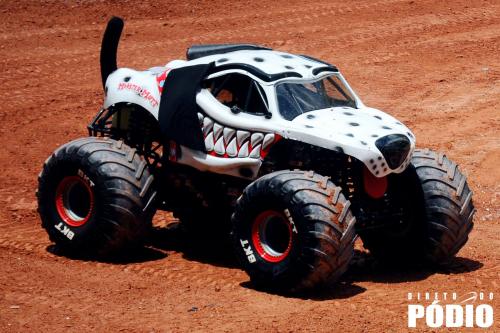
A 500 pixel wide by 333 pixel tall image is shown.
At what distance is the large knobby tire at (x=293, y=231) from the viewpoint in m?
10.8

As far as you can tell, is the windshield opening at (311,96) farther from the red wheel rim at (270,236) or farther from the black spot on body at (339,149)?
the red wheel rim at (270,236)

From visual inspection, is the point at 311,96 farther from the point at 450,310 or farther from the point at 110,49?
the point at 110,49

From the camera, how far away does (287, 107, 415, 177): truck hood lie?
36.7 ft

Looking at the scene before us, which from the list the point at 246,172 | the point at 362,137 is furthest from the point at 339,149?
the point at 246,172

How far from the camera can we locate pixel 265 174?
470 inches

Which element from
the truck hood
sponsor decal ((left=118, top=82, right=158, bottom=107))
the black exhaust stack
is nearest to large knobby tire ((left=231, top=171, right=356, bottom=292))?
the truck hood

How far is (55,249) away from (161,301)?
2495mm

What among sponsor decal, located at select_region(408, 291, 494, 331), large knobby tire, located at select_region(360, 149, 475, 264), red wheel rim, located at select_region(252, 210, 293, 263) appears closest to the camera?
sponsor decal, located at select_region(408, 291, 494, 331)

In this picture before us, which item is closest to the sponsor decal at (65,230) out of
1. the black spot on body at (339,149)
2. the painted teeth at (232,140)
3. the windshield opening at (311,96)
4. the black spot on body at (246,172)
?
the painted teeth at (232,140)

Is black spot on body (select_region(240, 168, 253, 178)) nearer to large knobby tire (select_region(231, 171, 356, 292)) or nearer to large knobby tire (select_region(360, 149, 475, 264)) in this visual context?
large knobby tire (select_region(231, 171, 356, 292))

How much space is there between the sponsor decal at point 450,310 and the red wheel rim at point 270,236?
53.0 inches

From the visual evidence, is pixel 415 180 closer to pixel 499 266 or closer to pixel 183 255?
pixel 499 266

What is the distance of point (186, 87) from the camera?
12492 mm

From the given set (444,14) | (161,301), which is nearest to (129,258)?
(161,301)
